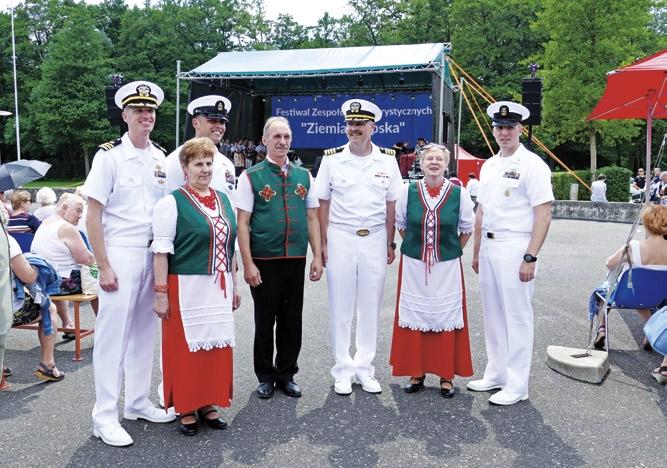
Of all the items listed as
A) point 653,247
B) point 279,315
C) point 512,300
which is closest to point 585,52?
point 653,247

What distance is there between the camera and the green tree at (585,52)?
966 inches

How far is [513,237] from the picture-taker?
399 centimetres

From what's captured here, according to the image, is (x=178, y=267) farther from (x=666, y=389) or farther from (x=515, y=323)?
(x=666, y=389)

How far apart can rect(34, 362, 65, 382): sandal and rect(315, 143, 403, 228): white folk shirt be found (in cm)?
228

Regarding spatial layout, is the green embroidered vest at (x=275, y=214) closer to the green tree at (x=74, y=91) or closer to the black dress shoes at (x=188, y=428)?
the black dress shoes at (x=188, y=428)

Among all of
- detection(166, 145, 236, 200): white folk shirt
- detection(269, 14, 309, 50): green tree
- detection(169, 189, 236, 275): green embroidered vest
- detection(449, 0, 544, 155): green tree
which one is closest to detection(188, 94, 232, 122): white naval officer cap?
detection(166, 145, 236, 200): white folk shirt

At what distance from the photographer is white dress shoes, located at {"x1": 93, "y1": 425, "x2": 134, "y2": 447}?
329 centimetres

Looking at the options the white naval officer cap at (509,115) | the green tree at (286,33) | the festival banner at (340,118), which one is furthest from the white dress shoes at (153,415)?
the green tree at (286,33)

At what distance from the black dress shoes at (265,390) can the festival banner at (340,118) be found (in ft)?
49.3

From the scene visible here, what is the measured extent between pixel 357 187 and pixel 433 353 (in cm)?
124

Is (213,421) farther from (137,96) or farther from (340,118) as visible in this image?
(340,118)

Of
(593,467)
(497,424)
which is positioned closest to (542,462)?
(593,467)

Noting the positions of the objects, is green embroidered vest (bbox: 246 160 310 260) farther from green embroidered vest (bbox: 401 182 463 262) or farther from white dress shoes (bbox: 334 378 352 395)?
white dress shoes (bbox: 334 378 352 395)

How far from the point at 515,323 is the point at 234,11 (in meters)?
46.1
